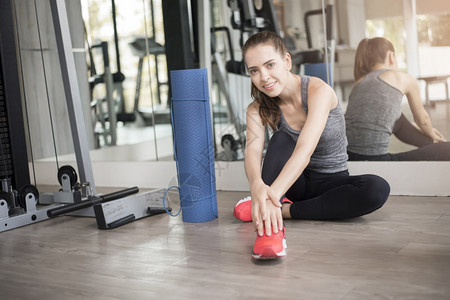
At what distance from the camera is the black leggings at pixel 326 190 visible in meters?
2.33

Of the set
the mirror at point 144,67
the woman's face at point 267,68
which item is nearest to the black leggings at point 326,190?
the woman's face at point 267,68

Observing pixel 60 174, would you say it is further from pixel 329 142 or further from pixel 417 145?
pixel 417 145

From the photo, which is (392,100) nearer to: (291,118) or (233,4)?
(291,118)

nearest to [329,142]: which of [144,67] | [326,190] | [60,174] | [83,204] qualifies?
[326,190]

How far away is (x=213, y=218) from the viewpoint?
268 cm

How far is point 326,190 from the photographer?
248 centimetres

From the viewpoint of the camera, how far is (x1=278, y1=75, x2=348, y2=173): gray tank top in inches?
95.0

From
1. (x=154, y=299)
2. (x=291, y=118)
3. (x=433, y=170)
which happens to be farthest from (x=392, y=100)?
(x=154, y=299)

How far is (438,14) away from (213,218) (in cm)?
142

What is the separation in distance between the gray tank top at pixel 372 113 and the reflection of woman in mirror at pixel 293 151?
1.56ft

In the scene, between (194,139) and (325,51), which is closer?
(194,139)

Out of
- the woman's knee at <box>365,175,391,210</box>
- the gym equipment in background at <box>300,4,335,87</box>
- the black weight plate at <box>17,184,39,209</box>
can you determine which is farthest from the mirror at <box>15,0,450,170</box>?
the black weight plate at <box>17,184,39,209</box>

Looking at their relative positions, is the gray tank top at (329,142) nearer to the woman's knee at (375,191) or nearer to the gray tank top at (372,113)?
the woman's knee at (375,191)

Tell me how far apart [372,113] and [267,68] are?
37.9 inches
